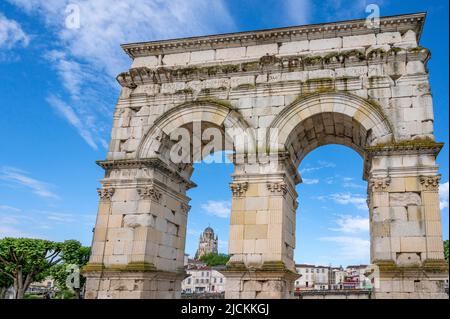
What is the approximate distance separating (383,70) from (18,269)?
3252 cm

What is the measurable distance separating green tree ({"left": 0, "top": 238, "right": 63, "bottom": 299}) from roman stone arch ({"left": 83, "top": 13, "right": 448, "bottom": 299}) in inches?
900

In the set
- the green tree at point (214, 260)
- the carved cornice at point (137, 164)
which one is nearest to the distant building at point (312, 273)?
the green tree at point (214, 260)

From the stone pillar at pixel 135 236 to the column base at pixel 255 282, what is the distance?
296cm

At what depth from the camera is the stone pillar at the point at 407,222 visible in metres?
11.5

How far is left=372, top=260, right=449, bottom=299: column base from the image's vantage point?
1123cm

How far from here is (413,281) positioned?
11.5 metres

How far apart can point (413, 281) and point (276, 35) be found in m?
9.97

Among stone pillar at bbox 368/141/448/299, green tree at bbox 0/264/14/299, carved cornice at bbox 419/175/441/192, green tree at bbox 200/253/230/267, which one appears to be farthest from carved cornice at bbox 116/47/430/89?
green tree at bbox 200/253/230/267

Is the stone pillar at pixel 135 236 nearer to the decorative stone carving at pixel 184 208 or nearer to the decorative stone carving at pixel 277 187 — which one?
the decorative stone carving at pixel 184 208

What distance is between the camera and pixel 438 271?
443 inches

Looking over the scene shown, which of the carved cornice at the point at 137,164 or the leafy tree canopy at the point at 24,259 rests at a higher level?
the carved cornice at the point at 137,164

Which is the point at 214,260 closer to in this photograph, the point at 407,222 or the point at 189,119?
the point at 189,119

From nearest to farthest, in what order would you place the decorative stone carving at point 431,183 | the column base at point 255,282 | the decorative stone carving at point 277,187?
the decorative stone carving at point 431,183 < the column base at point 255,282 < the decorative stone carving at point 277,187

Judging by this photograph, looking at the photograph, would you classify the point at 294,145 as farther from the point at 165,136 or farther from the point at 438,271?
the point at 438,271
